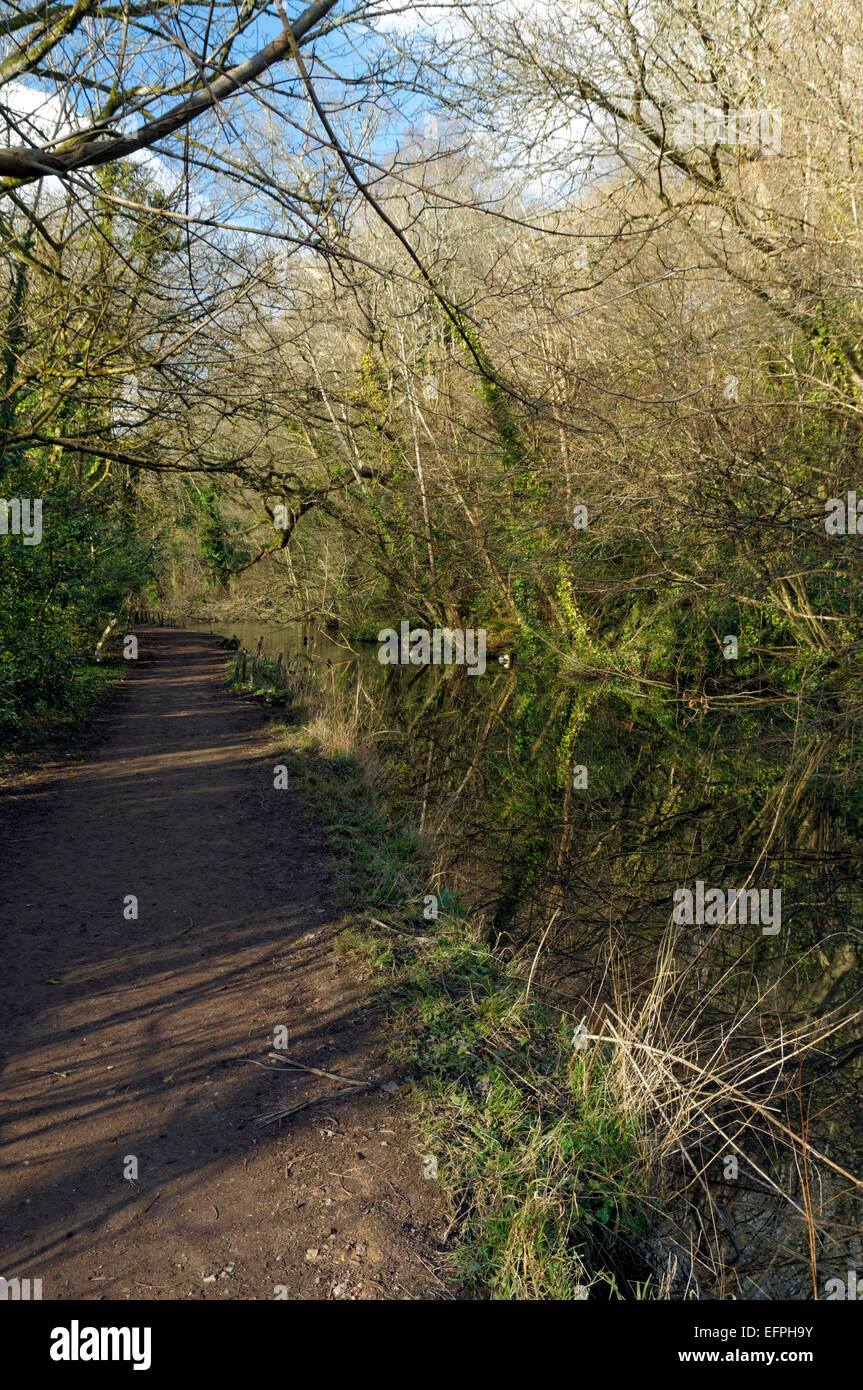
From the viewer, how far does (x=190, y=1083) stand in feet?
13.6

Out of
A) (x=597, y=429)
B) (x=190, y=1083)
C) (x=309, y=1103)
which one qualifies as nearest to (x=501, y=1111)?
(x=309, y=1103)

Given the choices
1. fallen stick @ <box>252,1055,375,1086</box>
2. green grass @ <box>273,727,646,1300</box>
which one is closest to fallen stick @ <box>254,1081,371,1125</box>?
fallen stick @ <box>252,1055,375,1086</box>

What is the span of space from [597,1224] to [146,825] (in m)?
5.85

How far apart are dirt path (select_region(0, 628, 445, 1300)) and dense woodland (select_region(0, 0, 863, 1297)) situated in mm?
536

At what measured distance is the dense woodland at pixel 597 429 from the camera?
15.5 ft

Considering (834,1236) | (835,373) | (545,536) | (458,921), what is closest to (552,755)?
(545,536)

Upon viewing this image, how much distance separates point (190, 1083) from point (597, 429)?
8.29 m

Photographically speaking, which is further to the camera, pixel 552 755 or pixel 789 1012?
pixel 552 755

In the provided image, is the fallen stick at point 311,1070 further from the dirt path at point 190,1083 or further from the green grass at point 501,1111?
the green grass at point 501,1111

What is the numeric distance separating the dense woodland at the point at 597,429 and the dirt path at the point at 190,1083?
536 millimetres

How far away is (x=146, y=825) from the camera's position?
8297mm

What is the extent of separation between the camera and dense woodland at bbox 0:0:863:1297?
4.73 m

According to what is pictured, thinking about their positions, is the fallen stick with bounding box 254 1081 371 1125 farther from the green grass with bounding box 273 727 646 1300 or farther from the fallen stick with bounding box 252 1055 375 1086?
the green grass with bounding box 273 727 646 1300

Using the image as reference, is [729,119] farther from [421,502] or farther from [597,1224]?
[597,1224]
